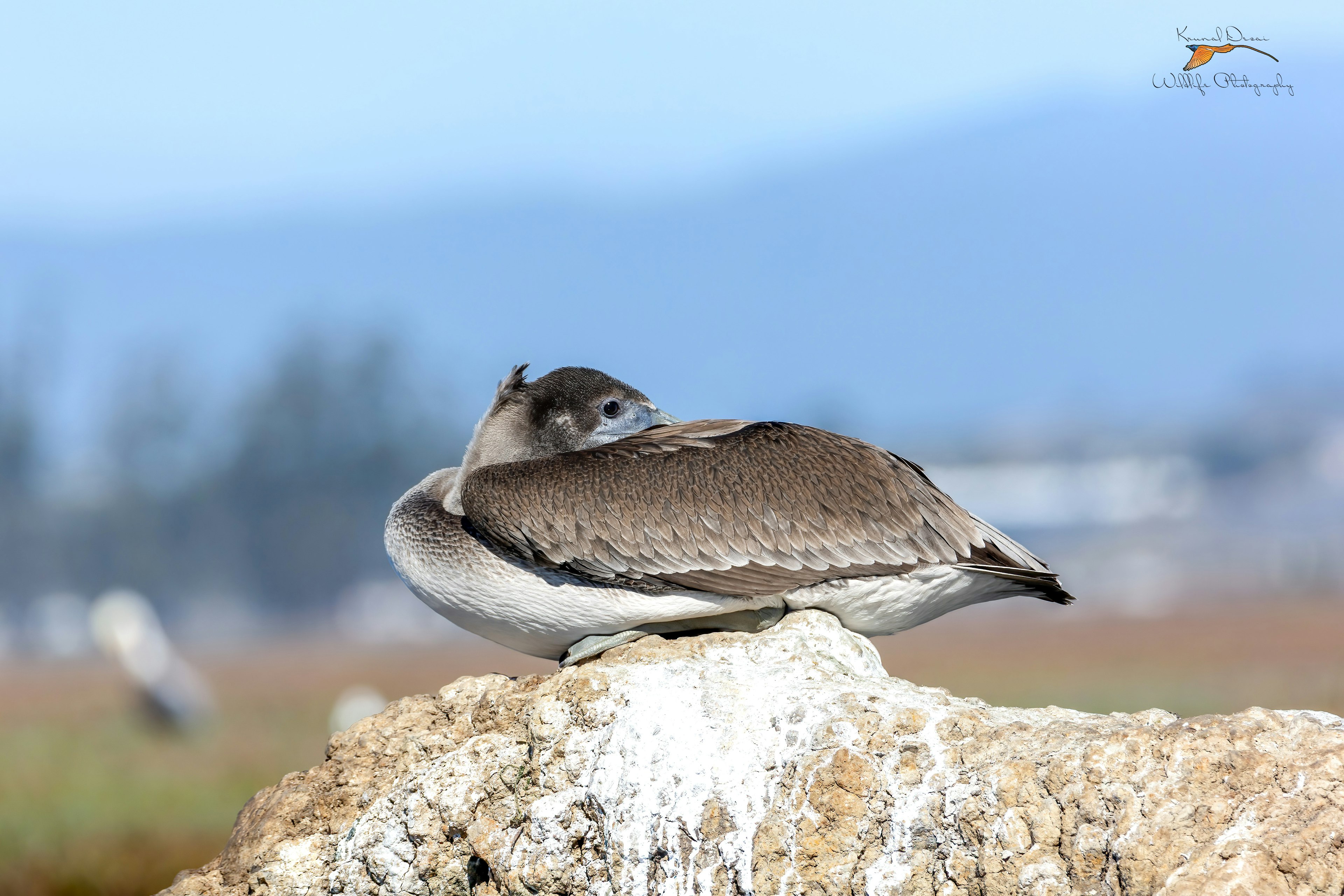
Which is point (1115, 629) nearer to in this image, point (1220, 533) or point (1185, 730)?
point (1185, 730)

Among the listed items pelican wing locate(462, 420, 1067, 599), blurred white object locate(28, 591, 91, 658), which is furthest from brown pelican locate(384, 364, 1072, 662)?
blurred white object locate(28, 591, 91, 658)

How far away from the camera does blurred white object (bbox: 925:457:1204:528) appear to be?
440 ft

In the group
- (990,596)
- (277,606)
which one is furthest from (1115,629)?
(277,606)

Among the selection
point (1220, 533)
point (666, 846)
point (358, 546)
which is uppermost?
point (666, 846)

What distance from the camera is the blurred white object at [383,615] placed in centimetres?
8794

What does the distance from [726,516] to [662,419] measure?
2.96 ft

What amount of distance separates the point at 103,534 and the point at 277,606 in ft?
61.3

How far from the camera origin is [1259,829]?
4.71m

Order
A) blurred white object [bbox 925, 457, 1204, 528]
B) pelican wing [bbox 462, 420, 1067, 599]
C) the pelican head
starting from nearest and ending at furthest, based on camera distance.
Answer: pelican wing [bbox 462, 420, 1067, 599] < the pelican head < blurred white object [bbox 925, 457, 1204, 528]

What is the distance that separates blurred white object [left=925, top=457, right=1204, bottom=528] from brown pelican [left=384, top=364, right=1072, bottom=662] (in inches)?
4897

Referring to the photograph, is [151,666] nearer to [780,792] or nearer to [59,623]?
[780,792]

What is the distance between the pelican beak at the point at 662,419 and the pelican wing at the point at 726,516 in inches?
11.9

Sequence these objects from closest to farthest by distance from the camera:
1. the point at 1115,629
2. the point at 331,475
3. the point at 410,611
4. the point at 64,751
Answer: the point at 64,751 → the point at 1115,629 → the point at 410,611 → the point at 331,475

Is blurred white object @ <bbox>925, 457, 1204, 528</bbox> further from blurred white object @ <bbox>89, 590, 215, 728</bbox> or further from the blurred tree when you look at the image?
blurred white object @ <bbox>89, 590, 215, 728</bbox>
